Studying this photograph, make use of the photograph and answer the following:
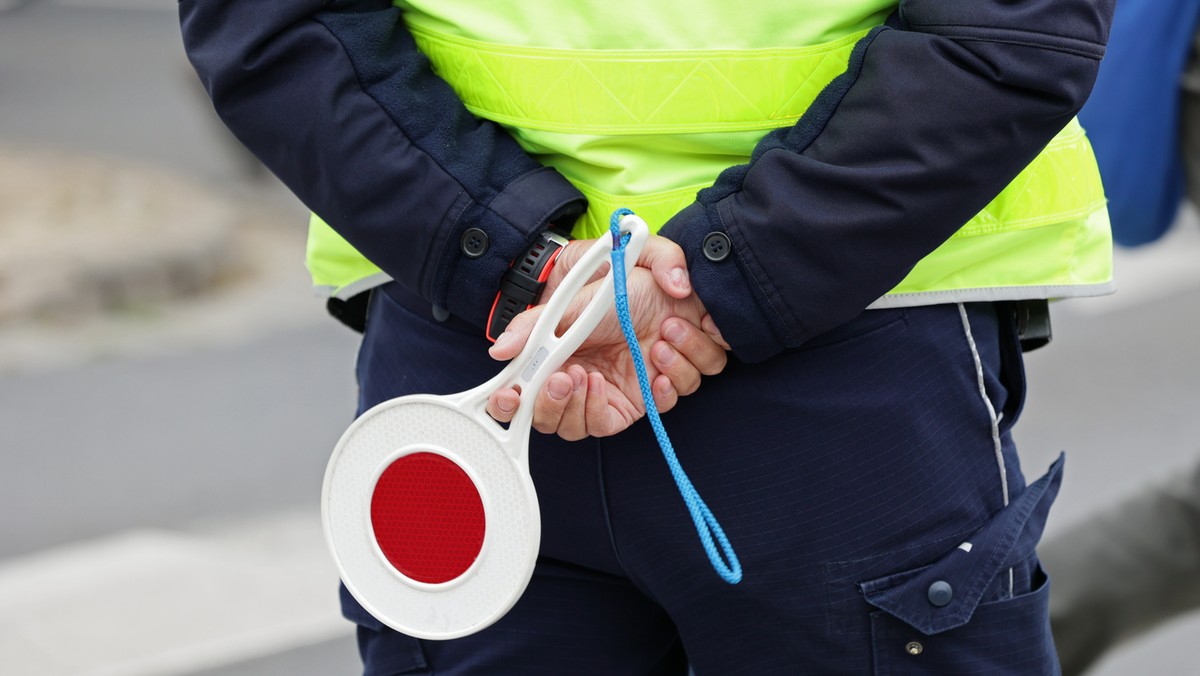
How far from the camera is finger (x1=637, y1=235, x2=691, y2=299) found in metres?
1.27

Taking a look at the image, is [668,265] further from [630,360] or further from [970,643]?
[970,643]

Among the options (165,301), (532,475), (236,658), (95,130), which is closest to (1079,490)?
(236,658)

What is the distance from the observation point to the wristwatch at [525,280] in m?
1.34

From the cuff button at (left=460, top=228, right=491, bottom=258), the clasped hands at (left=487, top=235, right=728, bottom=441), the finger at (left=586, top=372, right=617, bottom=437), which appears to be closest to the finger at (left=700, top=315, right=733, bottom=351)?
the clasped hands at (left=487, top=235, right=728, bottom=441)

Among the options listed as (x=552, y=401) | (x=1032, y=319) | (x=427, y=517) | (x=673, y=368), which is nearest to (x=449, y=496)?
(x=427, y=517)

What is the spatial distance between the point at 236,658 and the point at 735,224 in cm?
221

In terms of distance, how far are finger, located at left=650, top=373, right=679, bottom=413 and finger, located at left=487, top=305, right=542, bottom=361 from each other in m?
0.13

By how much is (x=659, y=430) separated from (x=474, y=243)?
269mm

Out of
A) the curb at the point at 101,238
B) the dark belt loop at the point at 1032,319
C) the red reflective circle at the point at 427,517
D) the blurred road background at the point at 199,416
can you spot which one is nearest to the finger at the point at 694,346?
the red reflective circle at the point at 427,517

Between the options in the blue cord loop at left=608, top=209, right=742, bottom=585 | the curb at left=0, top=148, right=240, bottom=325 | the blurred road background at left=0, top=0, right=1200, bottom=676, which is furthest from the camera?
the curb at left=0, top=148, right=240, bottom=325

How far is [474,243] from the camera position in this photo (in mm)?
1336

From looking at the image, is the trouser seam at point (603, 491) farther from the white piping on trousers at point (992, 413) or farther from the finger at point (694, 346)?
the white piping on trousers at point (992, 413)

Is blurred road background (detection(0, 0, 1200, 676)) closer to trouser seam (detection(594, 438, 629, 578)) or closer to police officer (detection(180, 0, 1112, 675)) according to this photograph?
police officer (detection(180, 0, 1112, 675))

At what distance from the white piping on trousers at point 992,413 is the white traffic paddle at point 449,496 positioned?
1.16 feet
